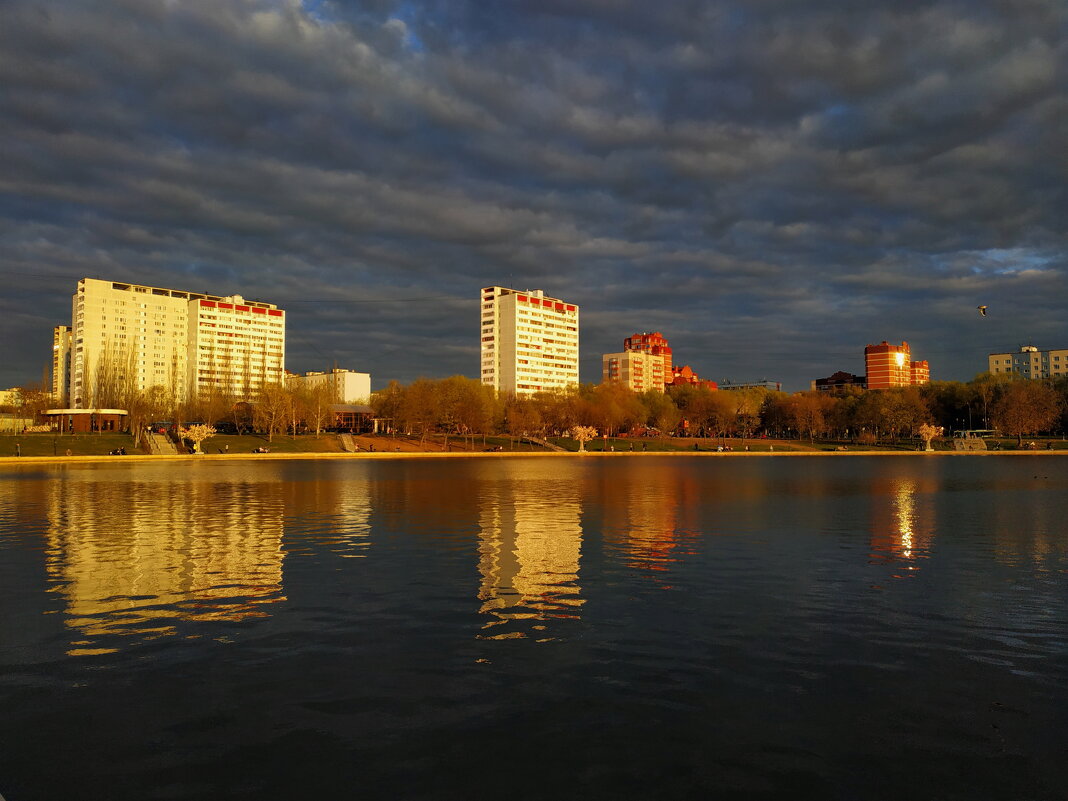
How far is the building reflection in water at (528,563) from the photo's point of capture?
16203 millimetres

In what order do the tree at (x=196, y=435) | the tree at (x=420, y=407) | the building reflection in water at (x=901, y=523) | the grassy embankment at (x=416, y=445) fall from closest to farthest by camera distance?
the building reflection in water at (x=901, y=523) → the grassy embankment at (x=416, y=445) → the tree at (x=196, y=435) → the tree at (x=420, y=407)

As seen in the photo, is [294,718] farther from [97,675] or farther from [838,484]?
[838,484]

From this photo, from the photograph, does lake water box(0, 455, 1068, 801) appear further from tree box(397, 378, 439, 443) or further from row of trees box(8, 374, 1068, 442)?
row of trees box(8, 374, 1068, 442)

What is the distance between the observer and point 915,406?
577ft

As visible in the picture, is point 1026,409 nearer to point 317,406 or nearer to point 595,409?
point 595,409

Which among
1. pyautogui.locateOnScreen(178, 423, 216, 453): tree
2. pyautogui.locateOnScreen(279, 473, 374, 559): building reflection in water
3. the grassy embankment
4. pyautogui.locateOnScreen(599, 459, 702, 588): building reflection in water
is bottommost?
pyautogui.locateOnScreen(599, 459, 702, 588): building reflection in water

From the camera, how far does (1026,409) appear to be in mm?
157250

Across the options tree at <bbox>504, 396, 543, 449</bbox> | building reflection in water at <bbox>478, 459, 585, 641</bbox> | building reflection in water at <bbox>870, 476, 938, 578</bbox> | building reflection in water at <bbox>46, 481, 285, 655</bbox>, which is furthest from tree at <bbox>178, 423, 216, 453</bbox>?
building reflection in water at <bbox>870, 476, 938, 578</bbox>

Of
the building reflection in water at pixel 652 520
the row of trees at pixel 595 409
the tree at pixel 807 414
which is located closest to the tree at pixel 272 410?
the row of trees at pixel 595 409

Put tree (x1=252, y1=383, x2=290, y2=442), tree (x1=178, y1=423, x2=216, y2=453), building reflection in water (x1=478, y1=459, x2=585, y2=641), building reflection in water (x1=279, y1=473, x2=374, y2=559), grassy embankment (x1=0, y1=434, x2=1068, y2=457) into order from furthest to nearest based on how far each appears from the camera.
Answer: tree (x1=252, y1=383, x2=290, y2=442), tree (x1=178, y1=423, x2=216, y2=453), grassy embankment (x1=0, y1=434, x2=1068, y2=457), building reflection in water (x1=279, y1=473, x2=374, y2=559), building reflection in water (x1=478, y1=459, x2=585, y2=641)

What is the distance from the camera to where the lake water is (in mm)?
9086

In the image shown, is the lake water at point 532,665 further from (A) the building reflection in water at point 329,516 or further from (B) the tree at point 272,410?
(B) the tree at point 272,410

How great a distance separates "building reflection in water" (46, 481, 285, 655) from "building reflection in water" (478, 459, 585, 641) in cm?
570

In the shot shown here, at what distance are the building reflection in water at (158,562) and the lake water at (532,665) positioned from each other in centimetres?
14
